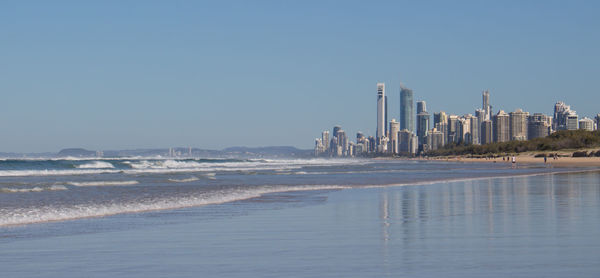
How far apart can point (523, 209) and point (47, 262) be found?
1107 centimetres

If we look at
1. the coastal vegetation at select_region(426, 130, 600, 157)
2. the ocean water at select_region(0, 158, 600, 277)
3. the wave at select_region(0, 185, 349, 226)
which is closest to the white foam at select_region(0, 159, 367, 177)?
the wave at select_region(0, 185, 349, 226)

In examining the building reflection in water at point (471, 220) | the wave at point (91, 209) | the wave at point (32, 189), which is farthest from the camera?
the wave at point (32, 189)

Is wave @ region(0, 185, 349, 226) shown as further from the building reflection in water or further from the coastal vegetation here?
the coastal vegetation

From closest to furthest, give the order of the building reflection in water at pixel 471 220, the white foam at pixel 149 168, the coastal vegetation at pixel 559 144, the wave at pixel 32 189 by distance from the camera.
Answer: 1. the building reflection in water at pixel 471 220
2. the wave at pixel 32 189
3. the white foam at pixel 149 168
4. the coastal vegetation at pixel 559 144

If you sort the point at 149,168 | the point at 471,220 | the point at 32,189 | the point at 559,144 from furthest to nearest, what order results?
1. the point at 559,144
2. the point at 149,168
3. the point at 32,189
4. the point at 471,220

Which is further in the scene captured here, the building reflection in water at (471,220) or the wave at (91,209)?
the wave at (91,209)

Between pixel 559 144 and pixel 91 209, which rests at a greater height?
pixel 559 144

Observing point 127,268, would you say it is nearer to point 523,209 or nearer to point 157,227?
point 157,227

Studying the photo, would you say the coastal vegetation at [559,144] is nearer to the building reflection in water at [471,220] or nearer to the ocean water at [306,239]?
the building reflection in water at [471,220]

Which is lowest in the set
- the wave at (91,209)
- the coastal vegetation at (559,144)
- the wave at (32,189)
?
the wave at (91,209)

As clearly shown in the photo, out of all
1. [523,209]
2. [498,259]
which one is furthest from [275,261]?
[523,209]

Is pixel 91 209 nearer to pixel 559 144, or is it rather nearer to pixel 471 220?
pixel 471 220

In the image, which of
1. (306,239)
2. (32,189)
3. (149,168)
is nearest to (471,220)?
(306,239)

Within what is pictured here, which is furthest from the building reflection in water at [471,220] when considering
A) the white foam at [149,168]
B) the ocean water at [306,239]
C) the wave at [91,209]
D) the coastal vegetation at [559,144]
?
the coastal vegetation at [559,144]
